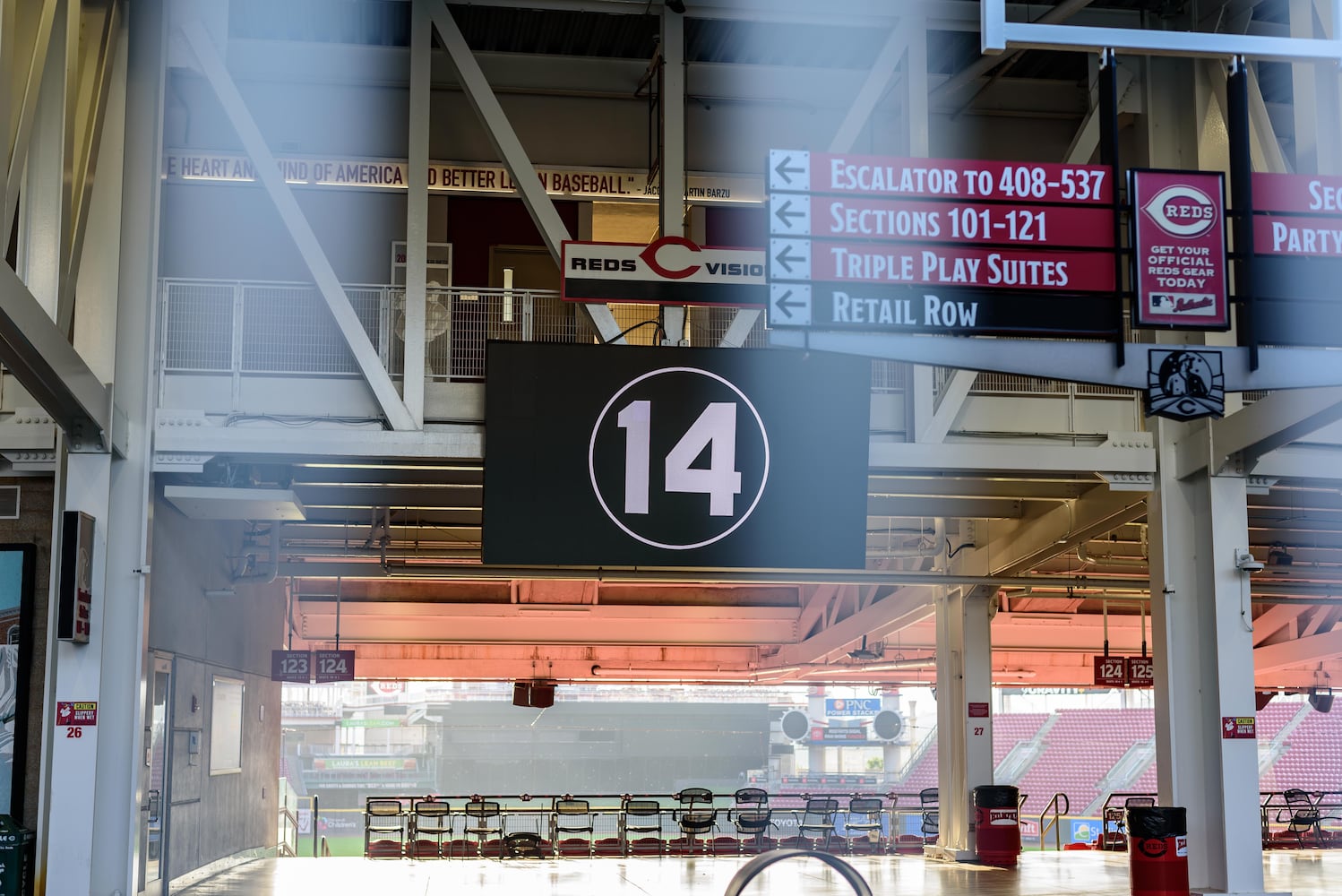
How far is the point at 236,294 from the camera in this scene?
43.9ft

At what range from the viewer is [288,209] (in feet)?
42.8

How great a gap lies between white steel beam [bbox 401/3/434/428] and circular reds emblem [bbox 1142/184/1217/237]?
7052 mm

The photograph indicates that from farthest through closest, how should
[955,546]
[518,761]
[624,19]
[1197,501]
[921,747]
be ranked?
[921,747] → [518,761] → [955,546] → [624,19] → [1197,501]

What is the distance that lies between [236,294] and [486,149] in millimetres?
4765

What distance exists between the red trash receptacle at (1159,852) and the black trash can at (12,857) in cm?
975

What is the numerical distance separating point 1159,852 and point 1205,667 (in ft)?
6.39

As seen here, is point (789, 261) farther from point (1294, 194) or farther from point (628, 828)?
point (628, 828)

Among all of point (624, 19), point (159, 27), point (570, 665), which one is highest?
point (624, 19)

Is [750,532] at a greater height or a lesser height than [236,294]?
lesser

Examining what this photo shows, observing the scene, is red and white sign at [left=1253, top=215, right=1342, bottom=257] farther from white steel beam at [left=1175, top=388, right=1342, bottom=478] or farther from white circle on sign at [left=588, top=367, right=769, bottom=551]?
white circle on sign at [left=588, top=367, right=769, bottom=551]

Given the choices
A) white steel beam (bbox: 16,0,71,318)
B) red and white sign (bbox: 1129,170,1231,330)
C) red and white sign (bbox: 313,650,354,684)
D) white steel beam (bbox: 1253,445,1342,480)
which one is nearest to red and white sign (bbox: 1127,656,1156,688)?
white steel beam (bbox: 1253,445,1342,480)

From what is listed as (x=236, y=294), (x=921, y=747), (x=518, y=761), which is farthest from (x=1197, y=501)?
(x=921, y=747)

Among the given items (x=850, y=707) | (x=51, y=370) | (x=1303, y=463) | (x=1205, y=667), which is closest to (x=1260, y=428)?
(x=1303, y=463)

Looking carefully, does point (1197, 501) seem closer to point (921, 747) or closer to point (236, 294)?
point (236, 294)
